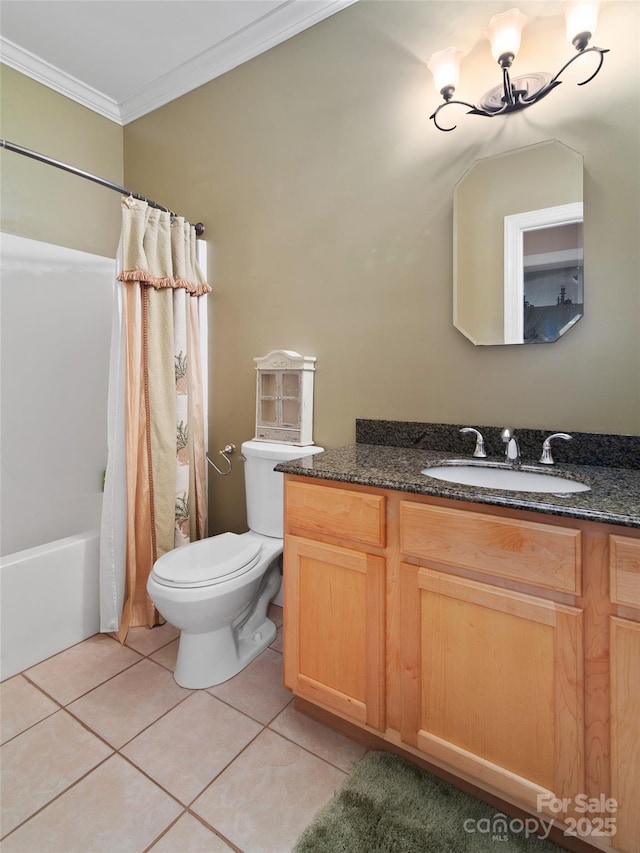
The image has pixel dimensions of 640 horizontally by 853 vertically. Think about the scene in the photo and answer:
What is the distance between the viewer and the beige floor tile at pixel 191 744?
1226 millimetres

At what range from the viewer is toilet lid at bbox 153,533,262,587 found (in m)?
1.51

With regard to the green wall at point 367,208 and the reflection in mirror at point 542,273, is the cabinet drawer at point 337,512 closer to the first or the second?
the green wall at point 367,208

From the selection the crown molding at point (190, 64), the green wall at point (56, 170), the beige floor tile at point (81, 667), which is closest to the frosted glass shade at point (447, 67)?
the crown molding at point (190, 64)

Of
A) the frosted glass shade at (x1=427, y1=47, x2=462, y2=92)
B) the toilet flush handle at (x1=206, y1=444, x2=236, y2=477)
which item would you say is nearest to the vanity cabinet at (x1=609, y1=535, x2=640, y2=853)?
the frosted glass shade at (x1=427, y1=47, x2=462, y2=92)

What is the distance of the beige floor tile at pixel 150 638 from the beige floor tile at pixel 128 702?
0.42ft

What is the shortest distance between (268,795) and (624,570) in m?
1.10

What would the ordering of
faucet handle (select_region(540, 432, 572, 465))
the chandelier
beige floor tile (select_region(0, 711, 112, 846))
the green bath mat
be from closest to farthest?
the green bath mat < beige floor tile (select_region(0, 711, 112, 846)) < the chandelier < faucet handle (select_region(540, 432, 572, 465))

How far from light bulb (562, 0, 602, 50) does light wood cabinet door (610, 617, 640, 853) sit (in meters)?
1.60

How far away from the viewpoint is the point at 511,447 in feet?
4.67

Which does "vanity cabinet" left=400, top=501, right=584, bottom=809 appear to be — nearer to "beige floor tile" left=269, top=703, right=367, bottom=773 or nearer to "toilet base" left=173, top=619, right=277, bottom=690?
"beige floor tile" left=269, top=703, right=367, bottom=773

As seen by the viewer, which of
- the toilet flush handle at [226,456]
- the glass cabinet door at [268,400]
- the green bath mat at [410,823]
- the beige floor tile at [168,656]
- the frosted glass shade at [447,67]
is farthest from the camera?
the toilet flush handle at [226,456]

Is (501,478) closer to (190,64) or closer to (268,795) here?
(268,795)

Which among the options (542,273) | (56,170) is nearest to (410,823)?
(542,273)

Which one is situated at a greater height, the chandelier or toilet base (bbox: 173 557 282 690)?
the chandelier
